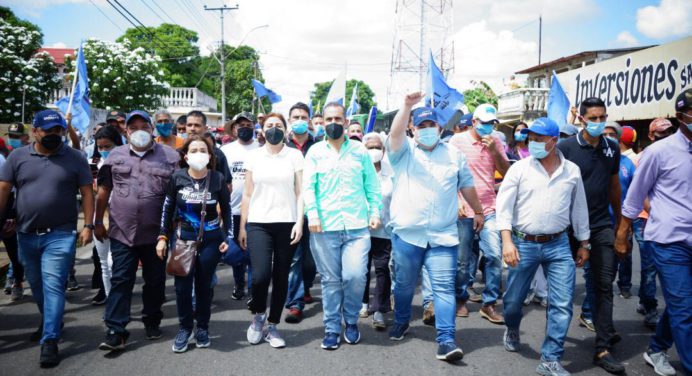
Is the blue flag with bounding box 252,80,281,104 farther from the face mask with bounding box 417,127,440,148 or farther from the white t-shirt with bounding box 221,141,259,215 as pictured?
the face mask with bounding box 417,127,440,148

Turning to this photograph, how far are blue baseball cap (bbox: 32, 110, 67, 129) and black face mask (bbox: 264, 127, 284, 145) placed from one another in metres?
1.73

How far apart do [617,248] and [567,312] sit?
718 millimetres

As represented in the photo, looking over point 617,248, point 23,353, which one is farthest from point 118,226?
point 617,248

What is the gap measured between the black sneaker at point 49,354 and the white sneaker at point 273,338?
166 cm

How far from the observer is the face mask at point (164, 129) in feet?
19.4

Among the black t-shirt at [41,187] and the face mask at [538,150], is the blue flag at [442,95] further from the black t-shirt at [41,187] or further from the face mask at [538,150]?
the black t-shirt at [41,187]

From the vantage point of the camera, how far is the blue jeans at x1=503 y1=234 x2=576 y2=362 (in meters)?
3.82

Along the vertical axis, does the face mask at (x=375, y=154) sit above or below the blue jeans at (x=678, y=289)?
above

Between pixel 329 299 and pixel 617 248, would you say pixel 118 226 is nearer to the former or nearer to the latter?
pixel 329 299

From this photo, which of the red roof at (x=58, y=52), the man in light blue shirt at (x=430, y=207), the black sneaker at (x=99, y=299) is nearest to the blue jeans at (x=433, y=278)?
the man in light blue shirt at (x=430, y=207)

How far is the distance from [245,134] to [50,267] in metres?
2.58

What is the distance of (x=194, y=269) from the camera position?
4.28 meters

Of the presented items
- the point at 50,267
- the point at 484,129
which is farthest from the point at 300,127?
the point at 50,267

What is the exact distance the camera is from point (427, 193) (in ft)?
13.9
